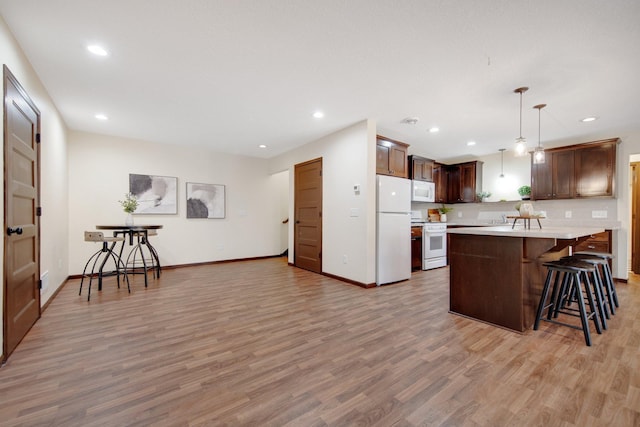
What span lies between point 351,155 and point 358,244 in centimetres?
135

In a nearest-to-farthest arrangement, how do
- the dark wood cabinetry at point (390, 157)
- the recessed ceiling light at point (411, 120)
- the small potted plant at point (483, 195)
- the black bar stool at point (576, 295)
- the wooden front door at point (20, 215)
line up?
1. the wooden front door at point (20, 215)
2. the black bar stool at point (576, 295)
3. the recessed ceiling light at point (411, 120)
4. the dark wood cabinetry at point (390, 157)
5. the small potted plant at point (483, 195)

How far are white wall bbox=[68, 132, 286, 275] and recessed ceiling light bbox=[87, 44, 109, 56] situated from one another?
10.1 ft

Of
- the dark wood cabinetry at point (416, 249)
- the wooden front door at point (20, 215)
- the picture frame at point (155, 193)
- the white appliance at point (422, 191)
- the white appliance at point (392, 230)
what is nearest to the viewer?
the wooden front door at point (20, 215)

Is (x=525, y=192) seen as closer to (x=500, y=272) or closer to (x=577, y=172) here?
(x=577, y=172)

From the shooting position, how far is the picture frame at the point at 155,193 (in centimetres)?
508

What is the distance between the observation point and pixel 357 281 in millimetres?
4113

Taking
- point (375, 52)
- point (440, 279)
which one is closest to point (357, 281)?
point (440, 279)

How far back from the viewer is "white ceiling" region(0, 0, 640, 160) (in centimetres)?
189

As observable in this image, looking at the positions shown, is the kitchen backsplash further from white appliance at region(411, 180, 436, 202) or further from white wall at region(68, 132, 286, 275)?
white wall at region(68, 132, 286, 275)

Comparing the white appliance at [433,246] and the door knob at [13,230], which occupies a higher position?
the door knob at [13,230]

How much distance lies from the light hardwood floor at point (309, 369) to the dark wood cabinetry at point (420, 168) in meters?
3.02

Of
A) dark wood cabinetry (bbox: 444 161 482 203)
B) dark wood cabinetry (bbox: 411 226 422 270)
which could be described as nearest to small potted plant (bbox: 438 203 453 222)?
dark wood cabinetry (bbox: 444 161 482 203)

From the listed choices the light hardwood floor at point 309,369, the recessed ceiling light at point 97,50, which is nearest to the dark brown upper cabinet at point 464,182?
the light hardwood floor at point 309,369

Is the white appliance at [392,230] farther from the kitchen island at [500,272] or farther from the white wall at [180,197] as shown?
the white wall at [180,197]
